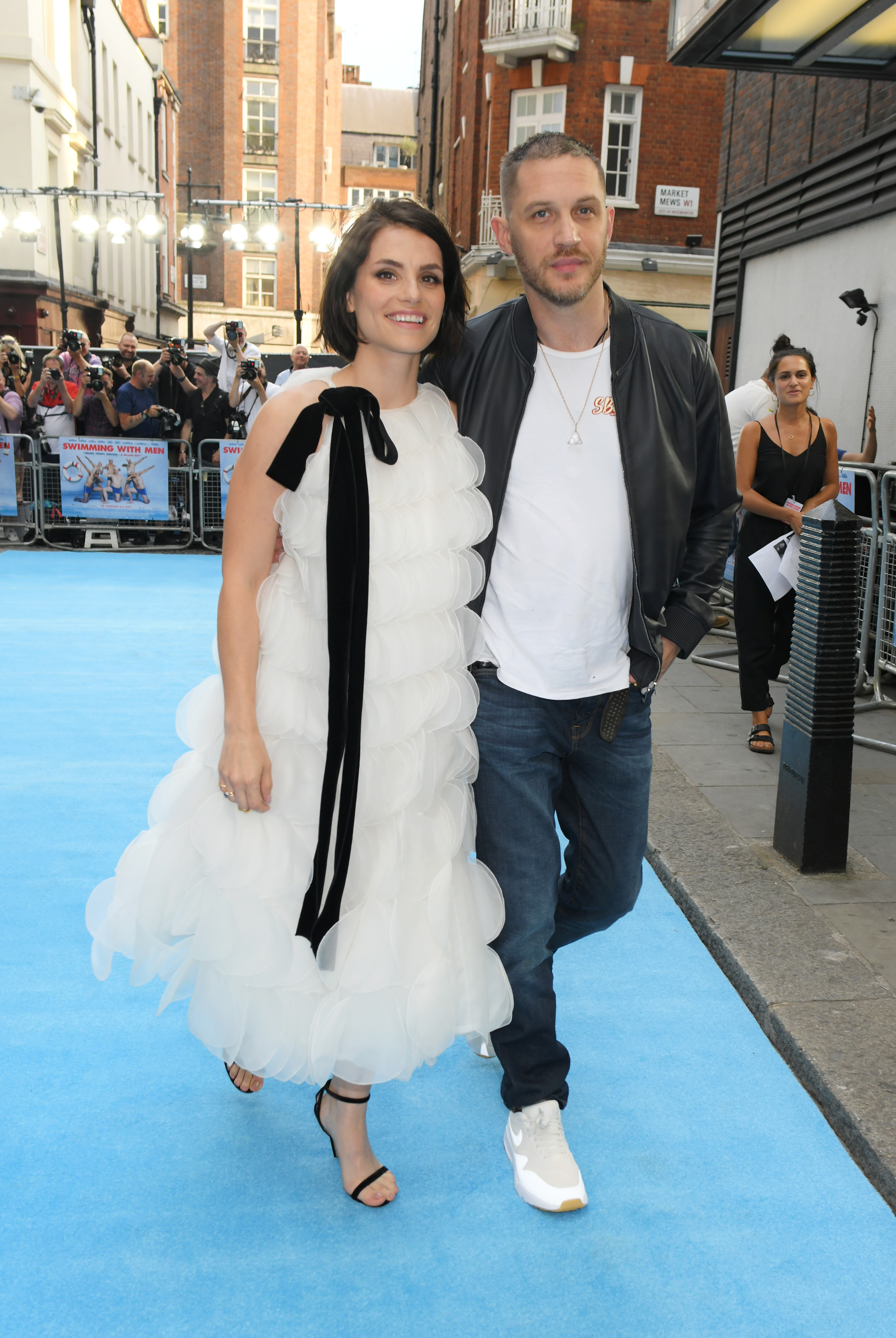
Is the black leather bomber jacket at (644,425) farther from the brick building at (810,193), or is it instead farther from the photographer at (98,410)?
the photographer at (98,410)

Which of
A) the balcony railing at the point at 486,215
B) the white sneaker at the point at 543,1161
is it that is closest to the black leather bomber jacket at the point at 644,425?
the white sneaker at the point at 543,1161

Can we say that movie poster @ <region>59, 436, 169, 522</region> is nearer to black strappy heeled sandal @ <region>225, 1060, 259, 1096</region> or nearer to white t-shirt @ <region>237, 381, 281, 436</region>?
white t-shirt @ <region>237, 381, 281, 436</region>

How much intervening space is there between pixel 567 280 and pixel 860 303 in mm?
8894

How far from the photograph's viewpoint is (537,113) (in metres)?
24.7

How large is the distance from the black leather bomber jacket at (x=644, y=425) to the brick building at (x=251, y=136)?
53.1 meters

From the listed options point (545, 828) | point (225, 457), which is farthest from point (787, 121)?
point (545, 828)

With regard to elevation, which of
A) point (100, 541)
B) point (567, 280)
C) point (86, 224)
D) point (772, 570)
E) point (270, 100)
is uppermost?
point (270, 100)

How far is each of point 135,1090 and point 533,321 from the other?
2184 mm

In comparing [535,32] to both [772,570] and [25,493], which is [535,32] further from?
[772,570]

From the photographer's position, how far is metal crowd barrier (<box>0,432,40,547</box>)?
1317 cm

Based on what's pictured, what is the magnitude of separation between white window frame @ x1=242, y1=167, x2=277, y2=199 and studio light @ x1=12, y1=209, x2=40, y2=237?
33.9 m

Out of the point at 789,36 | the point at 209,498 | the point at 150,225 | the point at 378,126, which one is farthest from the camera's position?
the point at 378,126

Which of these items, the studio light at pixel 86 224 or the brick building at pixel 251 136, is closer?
the studio light at pixel 86 224

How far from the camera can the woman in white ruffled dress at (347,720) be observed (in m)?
2.28
